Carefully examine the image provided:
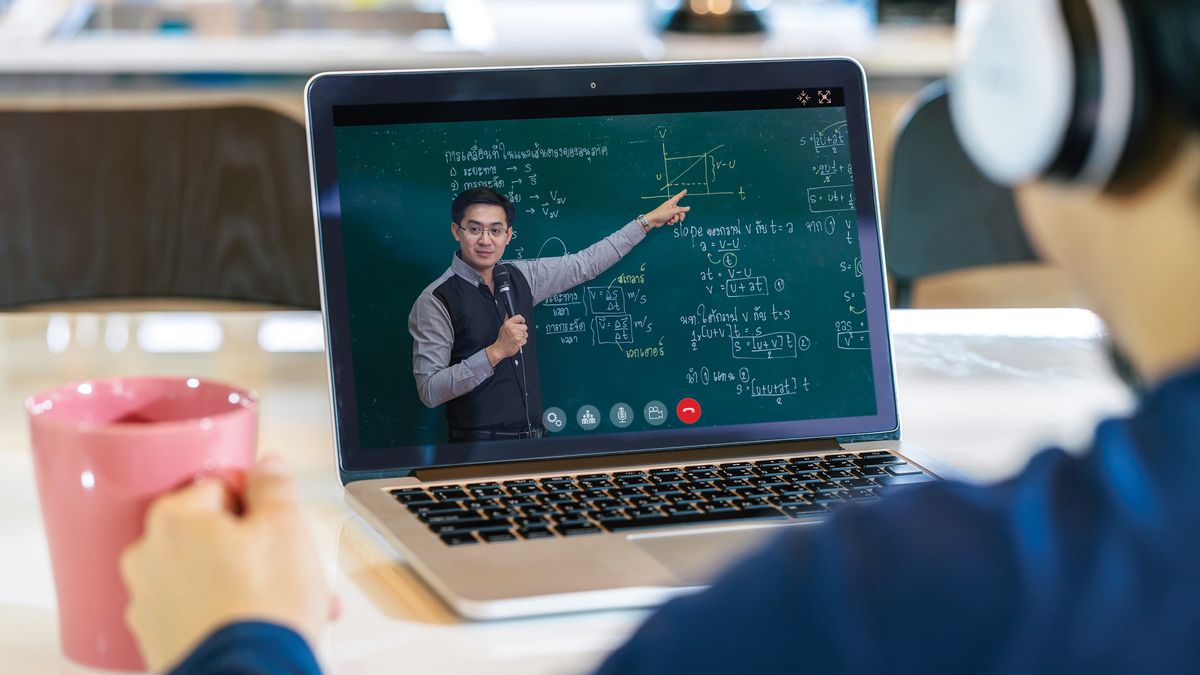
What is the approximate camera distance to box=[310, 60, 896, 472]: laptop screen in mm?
901

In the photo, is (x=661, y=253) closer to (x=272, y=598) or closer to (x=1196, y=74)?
(x=272, y=598)

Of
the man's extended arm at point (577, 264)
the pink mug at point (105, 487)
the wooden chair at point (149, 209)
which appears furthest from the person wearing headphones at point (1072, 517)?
the wooden chair at point (149, 209)

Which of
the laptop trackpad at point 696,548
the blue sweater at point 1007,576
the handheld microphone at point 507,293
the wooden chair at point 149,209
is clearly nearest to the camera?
the blue sweater at point 1007,576

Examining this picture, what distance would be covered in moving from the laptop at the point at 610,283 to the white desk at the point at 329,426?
79 mm

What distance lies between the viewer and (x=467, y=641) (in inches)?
25.7

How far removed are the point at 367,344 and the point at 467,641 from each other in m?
0.30

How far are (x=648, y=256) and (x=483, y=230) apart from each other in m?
0.12

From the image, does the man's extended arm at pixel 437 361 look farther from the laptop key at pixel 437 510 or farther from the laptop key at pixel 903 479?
the laptop key at pixel 903 479

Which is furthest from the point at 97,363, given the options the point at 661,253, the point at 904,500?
the point at 904,500

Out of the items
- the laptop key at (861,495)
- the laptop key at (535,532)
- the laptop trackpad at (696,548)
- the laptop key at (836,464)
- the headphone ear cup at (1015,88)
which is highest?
the headphone ear cup at (1015,88)

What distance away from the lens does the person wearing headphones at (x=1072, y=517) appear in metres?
0.36

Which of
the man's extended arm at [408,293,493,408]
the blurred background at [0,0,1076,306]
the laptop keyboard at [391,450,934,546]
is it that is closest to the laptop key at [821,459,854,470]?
the laptop keyboard at [391,450,934,546]

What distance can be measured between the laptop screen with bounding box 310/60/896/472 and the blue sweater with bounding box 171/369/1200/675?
0.51 metres

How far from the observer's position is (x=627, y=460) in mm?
904
